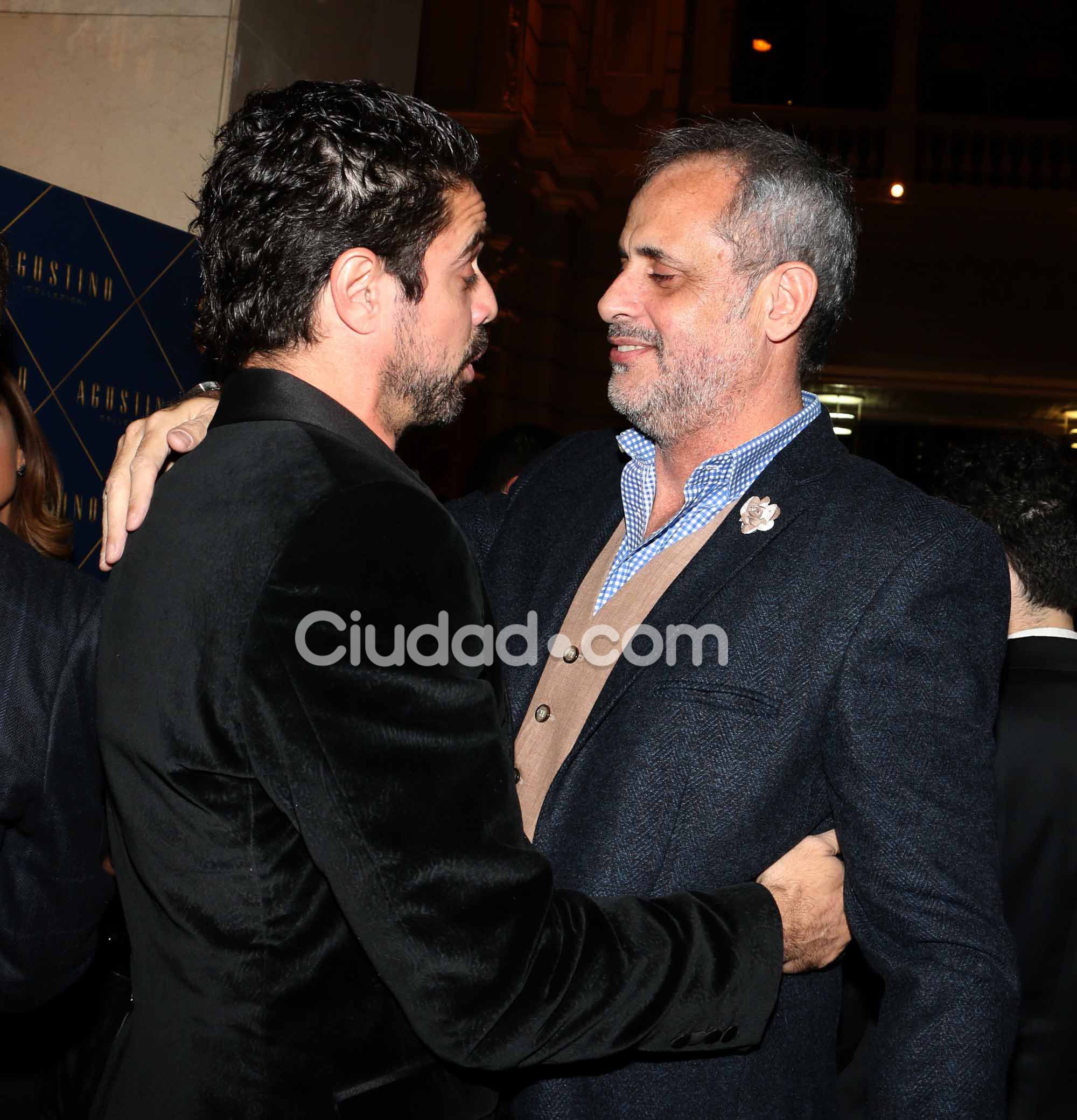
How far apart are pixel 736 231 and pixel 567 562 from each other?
673mm

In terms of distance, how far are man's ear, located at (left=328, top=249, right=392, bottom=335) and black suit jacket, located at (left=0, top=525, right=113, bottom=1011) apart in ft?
2.63

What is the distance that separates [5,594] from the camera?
6.53ft

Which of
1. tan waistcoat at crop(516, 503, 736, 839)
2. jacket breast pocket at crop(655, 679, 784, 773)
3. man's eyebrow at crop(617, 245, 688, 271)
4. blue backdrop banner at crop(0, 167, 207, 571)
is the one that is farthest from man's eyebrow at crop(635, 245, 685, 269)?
blue backdrop banner at crop(0, 167, 207, 571)

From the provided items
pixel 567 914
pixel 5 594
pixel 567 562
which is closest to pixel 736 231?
pixel 567 562

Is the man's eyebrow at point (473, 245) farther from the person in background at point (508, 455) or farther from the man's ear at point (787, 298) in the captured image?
the person in background at point (508, 455)

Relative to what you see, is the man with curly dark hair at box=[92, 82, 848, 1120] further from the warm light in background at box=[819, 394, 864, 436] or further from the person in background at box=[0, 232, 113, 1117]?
the warm light in background at box=[819, 394, 864, 436]

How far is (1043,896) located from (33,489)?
2438 mm

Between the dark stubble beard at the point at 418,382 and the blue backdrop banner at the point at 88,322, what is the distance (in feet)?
5.24

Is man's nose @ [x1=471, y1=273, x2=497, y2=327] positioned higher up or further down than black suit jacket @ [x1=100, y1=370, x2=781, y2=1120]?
higher up

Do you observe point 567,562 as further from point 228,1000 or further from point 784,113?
point 784,113

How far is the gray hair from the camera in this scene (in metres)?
2.11

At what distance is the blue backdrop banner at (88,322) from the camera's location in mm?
3227

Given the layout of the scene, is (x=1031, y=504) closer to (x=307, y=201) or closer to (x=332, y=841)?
(x=307, y=201)

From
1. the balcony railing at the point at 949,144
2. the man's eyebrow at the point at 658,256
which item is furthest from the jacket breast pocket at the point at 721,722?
the balcony railing at the point at 949,144
